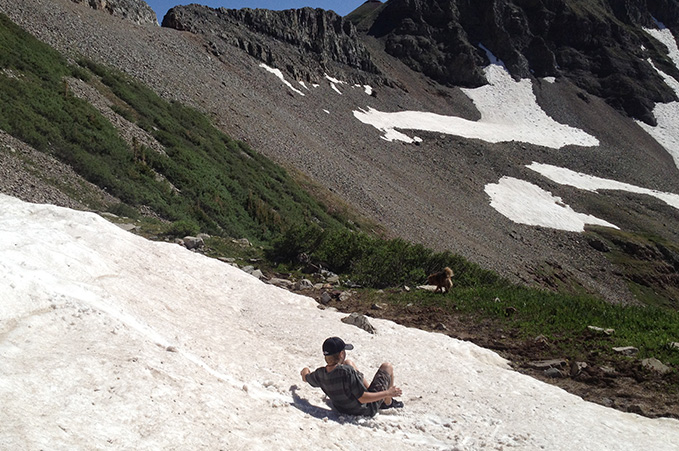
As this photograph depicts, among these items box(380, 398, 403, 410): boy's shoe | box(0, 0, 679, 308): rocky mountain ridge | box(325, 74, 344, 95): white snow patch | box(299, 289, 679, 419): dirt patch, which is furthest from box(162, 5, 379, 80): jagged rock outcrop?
box(380, 398, 403, 410): boy's shoe

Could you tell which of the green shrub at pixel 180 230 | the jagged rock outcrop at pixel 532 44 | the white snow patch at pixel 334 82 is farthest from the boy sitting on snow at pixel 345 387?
the jagged rock outcrop at pixel 532 44

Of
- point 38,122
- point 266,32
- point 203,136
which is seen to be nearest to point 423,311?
point 38,122

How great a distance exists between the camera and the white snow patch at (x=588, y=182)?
218 ft

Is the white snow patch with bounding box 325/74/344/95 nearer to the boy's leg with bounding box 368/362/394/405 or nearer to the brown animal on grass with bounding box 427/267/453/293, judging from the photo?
the brown animal on grass with bounding box 427/267/453/293

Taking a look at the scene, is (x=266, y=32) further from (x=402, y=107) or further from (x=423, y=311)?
(x=423, y=311)

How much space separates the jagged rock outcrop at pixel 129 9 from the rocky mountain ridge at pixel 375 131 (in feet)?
5.14

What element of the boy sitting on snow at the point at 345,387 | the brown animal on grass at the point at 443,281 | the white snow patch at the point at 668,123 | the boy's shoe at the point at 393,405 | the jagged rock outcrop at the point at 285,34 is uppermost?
the white snow patch at the point at 668,123

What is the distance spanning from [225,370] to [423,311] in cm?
715

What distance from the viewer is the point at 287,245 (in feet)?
51.1

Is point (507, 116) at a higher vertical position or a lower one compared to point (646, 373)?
higher

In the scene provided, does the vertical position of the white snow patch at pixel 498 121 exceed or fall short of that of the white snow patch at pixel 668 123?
it falls short

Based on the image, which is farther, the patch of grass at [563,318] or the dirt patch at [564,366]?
the patch of grass at [563,318]

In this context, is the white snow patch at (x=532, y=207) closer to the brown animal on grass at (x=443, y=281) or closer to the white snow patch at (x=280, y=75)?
the white snow patch at (x=280, y=75)

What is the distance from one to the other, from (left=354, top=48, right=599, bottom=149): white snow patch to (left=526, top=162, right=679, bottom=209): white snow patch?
9.07m
